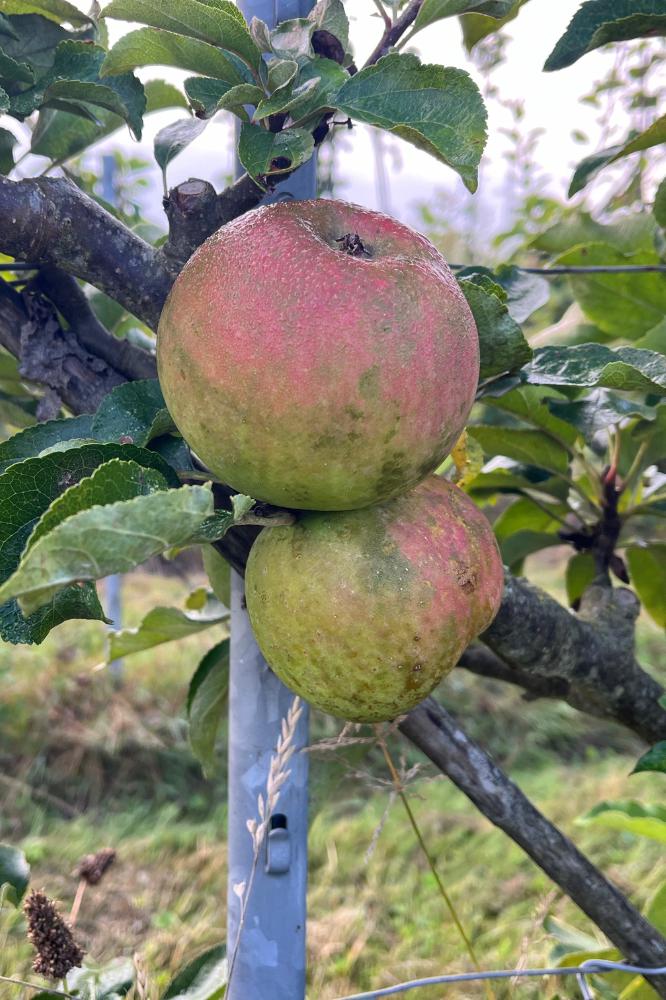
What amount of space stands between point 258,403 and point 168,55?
0.73ft

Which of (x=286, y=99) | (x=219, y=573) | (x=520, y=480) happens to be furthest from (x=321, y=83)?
(x=520, y=480)

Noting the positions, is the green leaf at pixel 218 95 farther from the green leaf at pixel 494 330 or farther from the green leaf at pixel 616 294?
the green leaf at pixel 616 294

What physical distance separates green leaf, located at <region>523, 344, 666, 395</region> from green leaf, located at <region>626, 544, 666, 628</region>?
0.49 meters

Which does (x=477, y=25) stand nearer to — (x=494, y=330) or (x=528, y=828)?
(x=494, y=330)

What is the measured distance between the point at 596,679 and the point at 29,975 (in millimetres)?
1004

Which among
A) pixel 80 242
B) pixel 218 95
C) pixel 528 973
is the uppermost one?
pixel 218 95

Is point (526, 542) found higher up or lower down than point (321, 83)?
lower down

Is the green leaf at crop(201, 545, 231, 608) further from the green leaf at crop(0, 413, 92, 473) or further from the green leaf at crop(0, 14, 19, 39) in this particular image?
the green leaf at crop(0, 14, 19, 39)

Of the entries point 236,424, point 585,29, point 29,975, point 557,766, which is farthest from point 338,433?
point 557,766

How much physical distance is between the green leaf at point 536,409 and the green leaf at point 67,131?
405 mm

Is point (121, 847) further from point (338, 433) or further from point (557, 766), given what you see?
point (338, 433)

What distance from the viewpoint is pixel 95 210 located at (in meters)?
0.59

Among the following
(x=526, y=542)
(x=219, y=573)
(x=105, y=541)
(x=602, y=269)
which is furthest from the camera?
(x=526, y=542)

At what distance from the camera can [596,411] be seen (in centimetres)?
79
